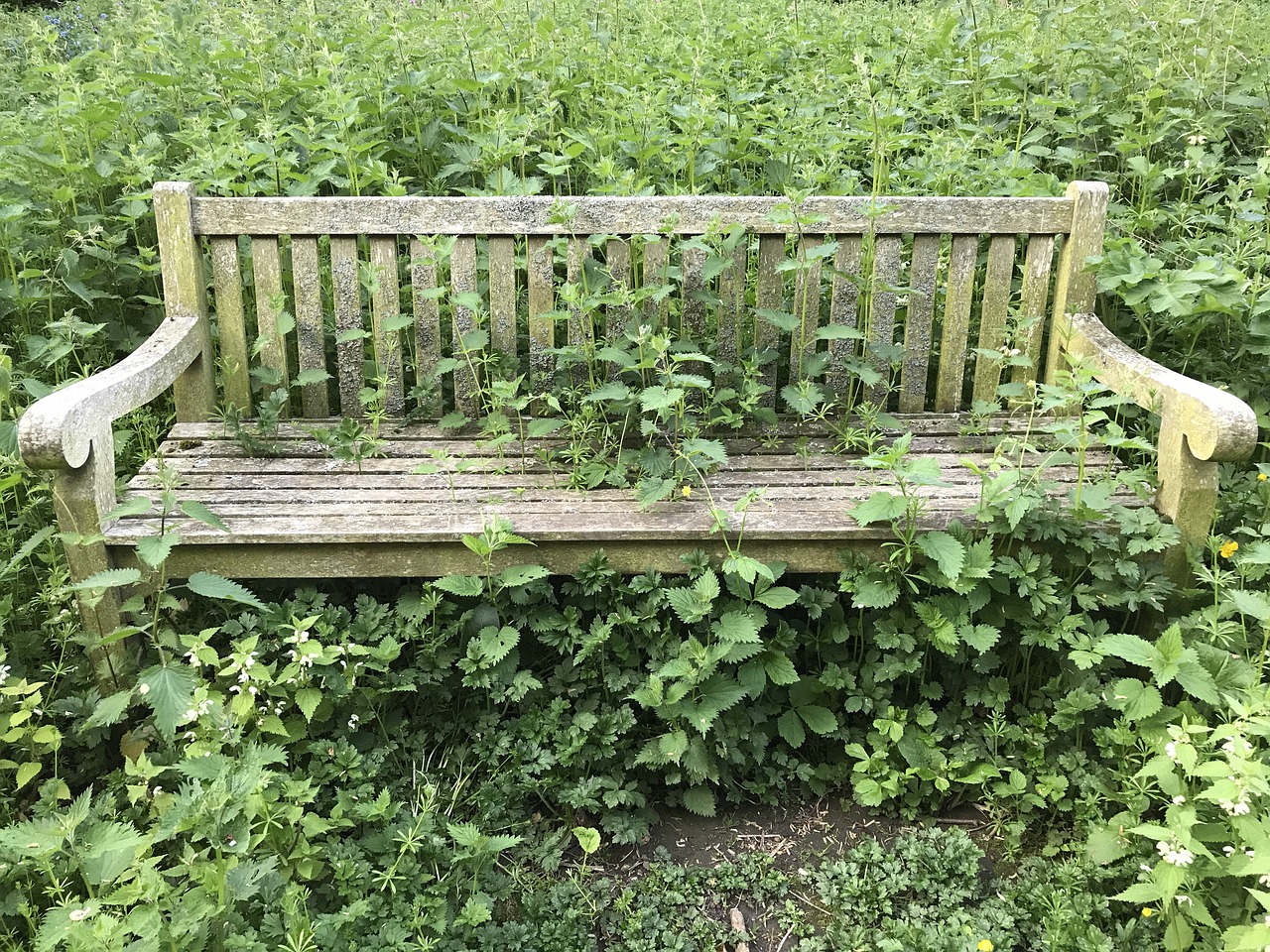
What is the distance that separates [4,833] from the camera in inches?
81.4

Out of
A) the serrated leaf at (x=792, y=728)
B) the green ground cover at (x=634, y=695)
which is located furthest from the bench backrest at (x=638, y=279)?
the serrated leaf at (x=792, y=728)

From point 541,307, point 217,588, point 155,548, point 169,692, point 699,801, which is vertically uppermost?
point 541,307

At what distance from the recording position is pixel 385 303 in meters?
3.41

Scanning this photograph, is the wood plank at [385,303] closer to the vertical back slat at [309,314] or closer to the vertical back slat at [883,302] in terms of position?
the vertical back slat at [309,314]

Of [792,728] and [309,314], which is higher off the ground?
[309,314]

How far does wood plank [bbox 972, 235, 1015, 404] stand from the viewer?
3.44 meters

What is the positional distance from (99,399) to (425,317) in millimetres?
1093

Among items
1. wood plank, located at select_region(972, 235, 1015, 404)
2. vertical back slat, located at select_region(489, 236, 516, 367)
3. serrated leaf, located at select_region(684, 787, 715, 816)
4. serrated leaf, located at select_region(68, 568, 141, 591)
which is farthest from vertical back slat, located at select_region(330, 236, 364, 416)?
wood plank, located at select_region(972, 235, 1015, 404)

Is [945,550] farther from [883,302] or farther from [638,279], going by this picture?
[638,279]

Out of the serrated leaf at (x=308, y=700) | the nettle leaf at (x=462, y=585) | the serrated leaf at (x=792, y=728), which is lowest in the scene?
the serrated leaf at (x=792, y=728)

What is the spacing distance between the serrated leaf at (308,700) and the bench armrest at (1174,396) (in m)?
2.36

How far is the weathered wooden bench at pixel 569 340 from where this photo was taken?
283 centimetres

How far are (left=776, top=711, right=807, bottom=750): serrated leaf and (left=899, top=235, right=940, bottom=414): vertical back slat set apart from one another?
1256 millimetres

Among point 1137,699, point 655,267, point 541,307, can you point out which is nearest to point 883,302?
point 655,267
